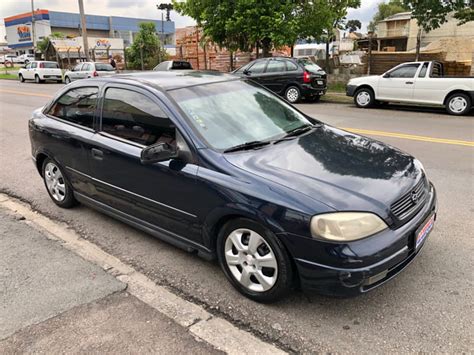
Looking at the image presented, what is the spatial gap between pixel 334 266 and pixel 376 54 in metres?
18.2

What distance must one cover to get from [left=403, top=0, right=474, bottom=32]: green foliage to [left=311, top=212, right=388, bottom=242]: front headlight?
46.8 feet

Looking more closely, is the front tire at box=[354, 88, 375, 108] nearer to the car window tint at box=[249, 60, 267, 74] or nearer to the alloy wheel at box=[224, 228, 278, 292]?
the car window tint at box=[249, 60, 267, 74]

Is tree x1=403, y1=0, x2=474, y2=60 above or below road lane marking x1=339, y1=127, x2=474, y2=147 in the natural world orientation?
above

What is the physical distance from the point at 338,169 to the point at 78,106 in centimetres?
298

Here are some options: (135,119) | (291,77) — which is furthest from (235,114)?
(291,77)

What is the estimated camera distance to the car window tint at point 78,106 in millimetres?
4379

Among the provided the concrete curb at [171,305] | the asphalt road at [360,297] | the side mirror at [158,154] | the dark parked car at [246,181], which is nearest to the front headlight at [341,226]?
the dark parked car at [246,181]

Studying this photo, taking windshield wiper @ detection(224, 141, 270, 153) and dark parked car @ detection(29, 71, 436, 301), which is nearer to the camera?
dark parked car @ detection(29, 71, 436, 301)

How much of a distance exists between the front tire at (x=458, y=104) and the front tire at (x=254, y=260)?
1126 centimetres

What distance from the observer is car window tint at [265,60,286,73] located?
15.4 meters

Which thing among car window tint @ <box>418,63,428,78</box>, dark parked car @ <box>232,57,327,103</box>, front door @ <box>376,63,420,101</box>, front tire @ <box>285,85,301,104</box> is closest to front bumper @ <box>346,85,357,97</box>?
front door @ <box>376,63,420,101</box>

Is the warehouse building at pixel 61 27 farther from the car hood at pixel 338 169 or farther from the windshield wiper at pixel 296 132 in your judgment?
the car hood at pixel 338 169

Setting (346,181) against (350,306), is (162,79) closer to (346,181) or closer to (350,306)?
(346,181)

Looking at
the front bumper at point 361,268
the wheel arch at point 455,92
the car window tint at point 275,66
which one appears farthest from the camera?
the car window tint at point 275,66
